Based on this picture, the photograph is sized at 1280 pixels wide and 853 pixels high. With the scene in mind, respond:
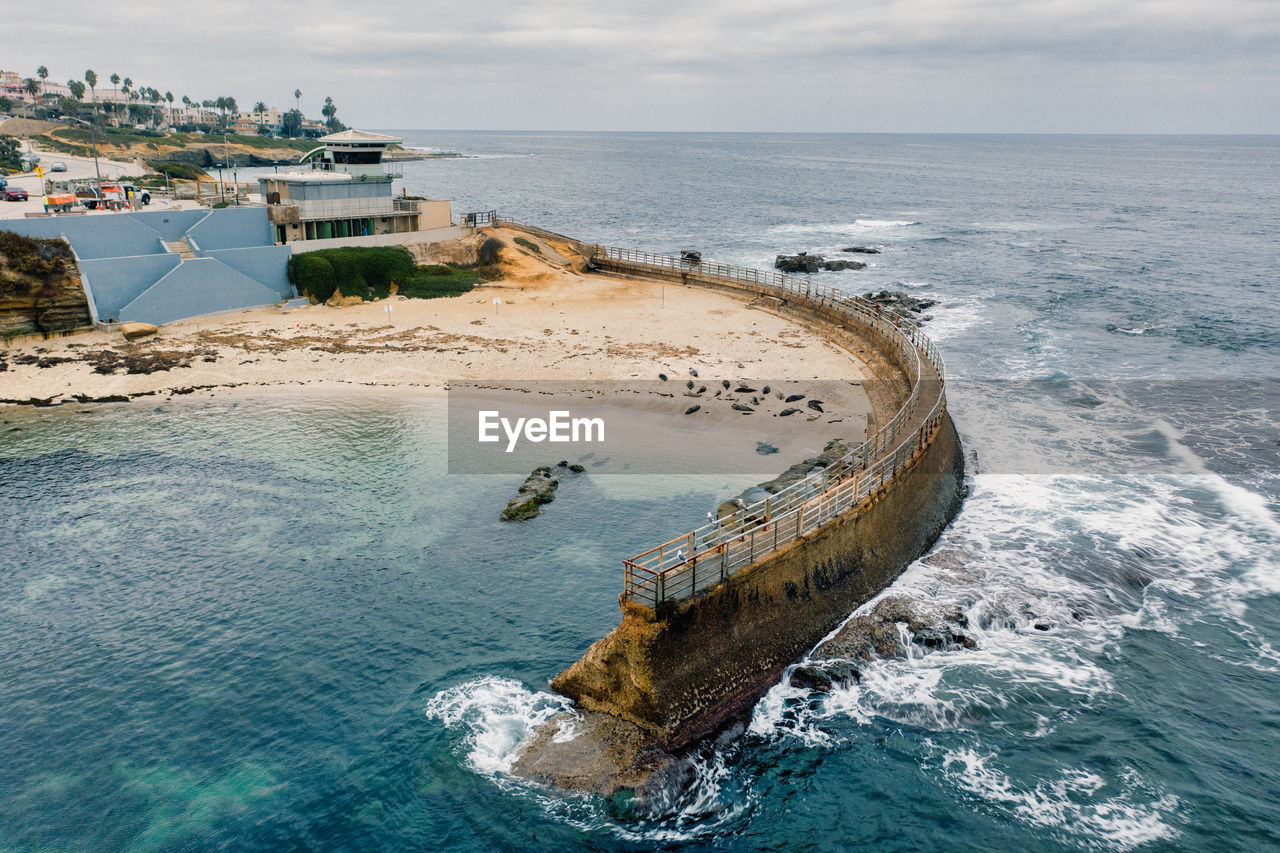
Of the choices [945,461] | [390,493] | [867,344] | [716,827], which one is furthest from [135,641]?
[867,344]

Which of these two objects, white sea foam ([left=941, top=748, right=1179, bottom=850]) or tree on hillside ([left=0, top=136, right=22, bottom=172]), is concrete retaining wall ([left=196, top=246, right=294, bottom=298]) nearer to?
white sea foam ([left=941, top=748, right=1179, bottom=850])

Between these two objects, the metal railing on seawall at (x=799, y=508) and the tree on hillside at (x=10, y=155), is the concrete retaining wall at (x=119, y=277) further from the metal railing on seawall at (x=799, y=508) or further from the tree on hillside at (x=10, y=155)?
the tree on hillside at (x=10, y=155)

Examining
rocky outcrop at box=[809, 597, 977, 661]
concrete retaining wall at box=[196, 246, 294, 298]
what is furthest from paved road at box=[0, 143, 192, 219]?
rocky outcrop at box=[809, 597, 977, 661]

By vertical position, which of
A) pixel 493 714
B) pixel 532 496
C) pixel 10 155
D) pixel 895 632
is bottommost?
pixel 493 714

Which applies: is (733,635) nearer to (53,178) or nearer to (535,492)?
(535,492)

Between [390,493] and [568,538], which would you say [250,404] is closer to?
[390,493]

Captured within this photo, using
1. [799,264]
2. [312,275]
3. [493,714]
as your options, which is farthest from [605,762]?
[799,264]

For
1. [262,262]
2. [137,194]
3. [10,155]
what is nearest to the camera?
[262,262]
